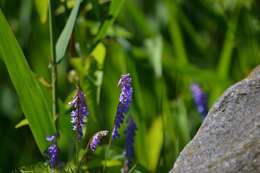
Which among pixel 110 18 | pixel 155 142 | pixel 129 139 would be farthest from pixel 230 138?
pixel 155 142

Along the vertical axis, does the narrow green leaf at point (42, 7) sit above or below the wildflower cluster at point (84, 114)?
below

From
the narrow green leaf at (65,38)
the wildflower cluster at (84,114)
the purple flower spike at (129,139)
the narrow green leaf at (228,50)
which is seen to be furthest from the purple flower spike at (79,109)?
the narrow green leaf at (228,50)

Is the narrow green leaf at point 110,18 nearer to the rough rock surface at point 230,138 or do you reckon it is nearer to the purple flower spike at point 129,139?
the purple flower spike at point 129,139

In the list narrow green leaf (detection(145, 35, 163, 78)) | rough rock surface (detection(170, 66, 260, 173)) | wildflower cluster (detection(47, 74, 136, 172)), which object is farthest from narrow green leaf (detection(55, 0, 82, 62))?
narrow green leaf (detection(145, 35, 163, 78))

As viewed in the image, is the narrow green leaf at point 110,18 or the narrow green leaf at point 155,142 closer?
the narrow green leaf at point 110,18

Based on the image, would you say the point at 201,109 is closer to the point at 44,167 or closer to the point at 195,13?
the point at 44,167

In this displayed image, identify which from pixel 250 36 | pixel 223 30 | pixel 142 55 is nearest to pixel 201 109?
pixel 142 55
